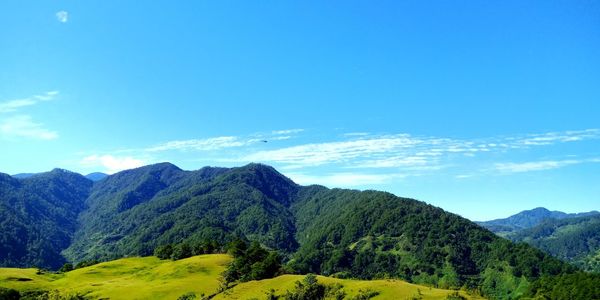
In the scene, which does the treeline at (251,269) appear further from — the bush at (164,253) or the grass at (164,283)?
the bush at (164,253)

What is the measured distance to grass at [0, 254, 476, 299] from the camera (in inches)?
3285

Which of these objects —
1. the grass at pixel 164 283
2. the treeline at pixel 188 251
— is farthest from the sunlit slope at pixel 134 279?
the treeline at pixel 188 251

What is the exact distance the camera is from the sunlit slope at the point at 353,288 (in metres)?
76.0

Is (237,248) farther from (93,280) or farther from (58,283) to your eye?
(58,283)

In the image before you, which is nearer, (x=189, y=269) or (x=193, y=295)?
(x=193, y=295)

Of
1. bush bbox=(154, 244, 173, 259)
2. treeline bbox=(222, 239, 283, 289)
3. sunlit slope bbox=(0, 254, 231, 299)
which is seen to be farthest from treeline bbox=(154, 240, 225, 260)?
treeline bbox=(222, 239, 283, 289)

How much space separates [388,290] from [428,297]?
8.99 m

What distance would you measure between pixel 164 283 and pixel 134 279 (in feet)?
81.2

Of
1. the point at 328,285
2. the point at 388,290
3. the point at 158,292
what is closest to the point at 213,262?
the point at 158,292

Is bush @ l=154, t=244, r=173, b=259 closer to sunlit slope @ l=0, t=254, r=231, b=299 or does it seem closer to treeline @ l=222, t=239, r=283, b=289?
sunlit slope @ l=0, t=254, r=231, b=299

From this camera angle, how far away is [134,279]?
145 m

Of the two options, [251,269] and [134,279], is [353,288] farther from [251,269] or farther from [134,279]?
[134,279]

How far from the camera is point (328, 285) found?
292 ft

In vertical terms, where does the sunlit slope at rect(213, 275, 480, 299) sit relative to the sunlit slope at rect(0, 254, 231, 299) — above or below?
above
